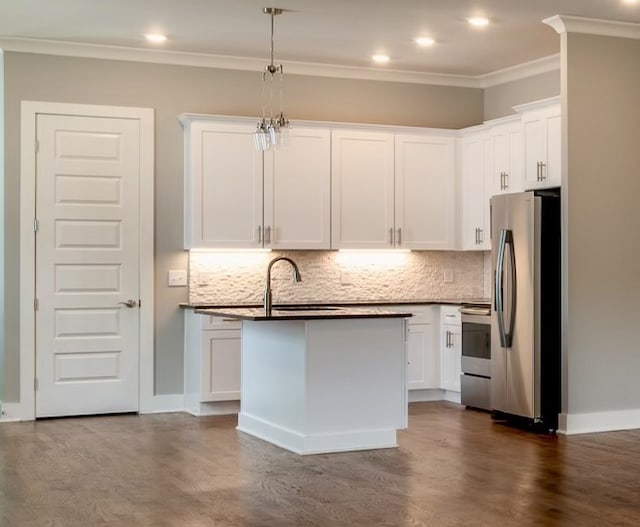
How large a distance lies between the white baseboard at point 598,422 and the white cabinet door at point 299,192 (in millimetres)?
2456

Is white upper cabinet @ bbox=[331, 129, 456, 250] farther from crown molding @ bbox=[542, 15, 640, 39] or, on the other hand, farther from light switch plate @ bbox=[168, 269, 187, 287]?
crown molding @ bbox=[542, 15, 640, 39]

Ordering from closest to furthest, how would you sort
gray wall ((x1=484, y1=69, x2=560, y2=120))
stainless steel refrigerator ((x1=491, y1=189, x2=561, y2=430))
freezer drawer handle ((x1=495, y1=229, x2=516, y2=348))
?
stainless steel refrigerator ((x1=491, y1=189, x2=561, y2=430))
freezer drawer handle ((x1=495, y1=229, x2=516, y2=348))
gray wall ((x1=484, y1=69, x2=560, y2=120))

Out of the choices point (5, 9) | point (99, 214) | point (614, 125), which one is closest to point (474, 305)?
point (614, 125)

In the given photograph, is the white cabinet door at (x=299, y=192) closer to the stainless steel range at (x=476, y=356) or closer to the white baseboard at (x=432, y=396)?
the stainless steel range at (x=476, y=356)

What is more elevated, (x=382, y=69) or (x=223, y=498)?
(x=382, y=69)

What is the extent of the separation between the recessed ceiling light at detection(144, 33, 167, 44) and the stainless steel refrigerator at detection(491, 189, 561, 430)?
9.31 ft

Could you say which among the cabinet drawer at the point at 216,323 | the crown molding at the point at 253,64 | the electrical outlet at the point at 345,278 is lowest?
the cabinet drawer at the point at 216,323

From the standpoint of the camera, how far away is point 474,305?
26.4ft

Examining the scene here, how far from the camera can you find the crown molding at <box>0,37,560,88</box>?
7.61 m

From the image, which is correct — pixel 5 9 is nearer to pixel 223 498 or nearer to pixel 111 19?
pixel 111 19

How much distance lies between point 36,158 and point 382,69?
119 inches

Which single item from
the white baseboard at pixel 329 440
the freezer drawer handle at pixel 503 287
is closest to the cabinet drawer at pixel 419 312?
the freezer drawer handle at pixel 503 287

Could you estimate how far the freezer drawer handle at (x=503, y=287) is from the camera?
7.16 m

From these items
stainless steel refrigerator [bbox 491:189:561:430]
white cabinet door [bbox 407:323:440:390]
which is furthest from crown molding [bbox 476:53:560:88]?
white cabinet door [bbox 407:323:440:390]
